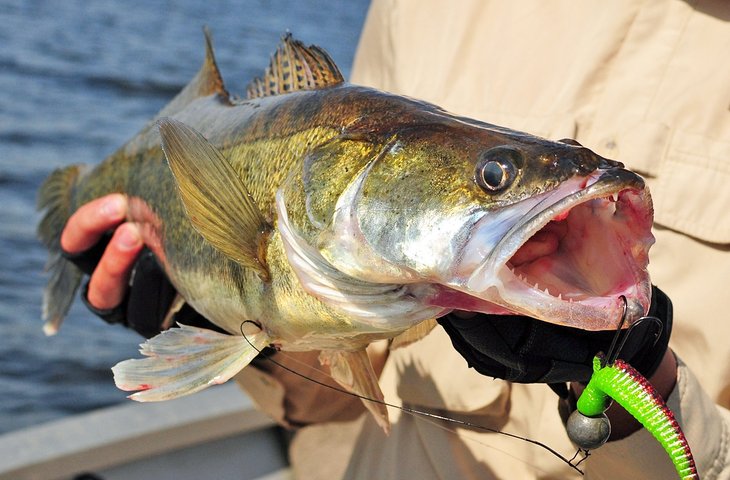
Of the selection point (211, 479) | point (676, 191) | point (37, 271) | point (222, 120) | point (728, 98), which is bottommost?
point (37, 271)

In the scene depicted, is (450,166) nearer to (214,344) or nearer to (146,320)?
(214,344)

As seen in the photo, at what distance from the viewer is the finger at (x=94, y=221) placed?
266 centimetres

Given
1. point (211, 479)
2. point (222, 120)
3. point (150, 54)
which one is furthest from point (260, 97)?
point (150, 54)

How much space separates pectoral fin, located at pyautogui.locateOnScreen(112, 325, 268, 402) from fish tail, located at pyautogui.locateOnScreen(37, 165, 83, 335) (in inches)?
55.0

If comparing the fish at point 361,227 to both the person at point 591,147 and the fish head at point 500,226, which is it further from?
the person at point 591,147

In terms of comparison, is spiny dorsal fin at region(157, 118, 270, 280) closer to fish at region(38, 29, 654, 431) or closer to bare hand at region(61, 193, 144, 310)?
fish at region(38, 29, 654, 431)

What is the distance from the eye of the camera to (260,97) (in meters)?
2.18

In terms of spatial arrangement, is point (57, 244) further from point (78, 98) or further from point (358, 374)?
point (78, 98)

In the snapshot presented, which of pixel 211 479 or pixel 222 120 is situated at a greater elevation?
pixel 222 120

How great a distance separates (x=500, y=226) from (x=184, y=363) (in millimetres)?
906

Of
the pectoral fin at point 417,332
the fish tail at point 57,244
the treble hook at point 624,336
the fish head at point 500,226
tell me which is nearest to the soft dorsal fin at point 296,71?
the fish head at point 500,226

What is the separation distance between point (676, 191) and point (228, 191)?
1.15 meters

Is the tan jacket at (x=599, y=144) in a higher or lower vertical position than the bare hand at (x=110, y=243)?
higher

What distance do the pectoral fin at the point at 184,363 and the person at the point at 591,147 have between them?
68 cm
